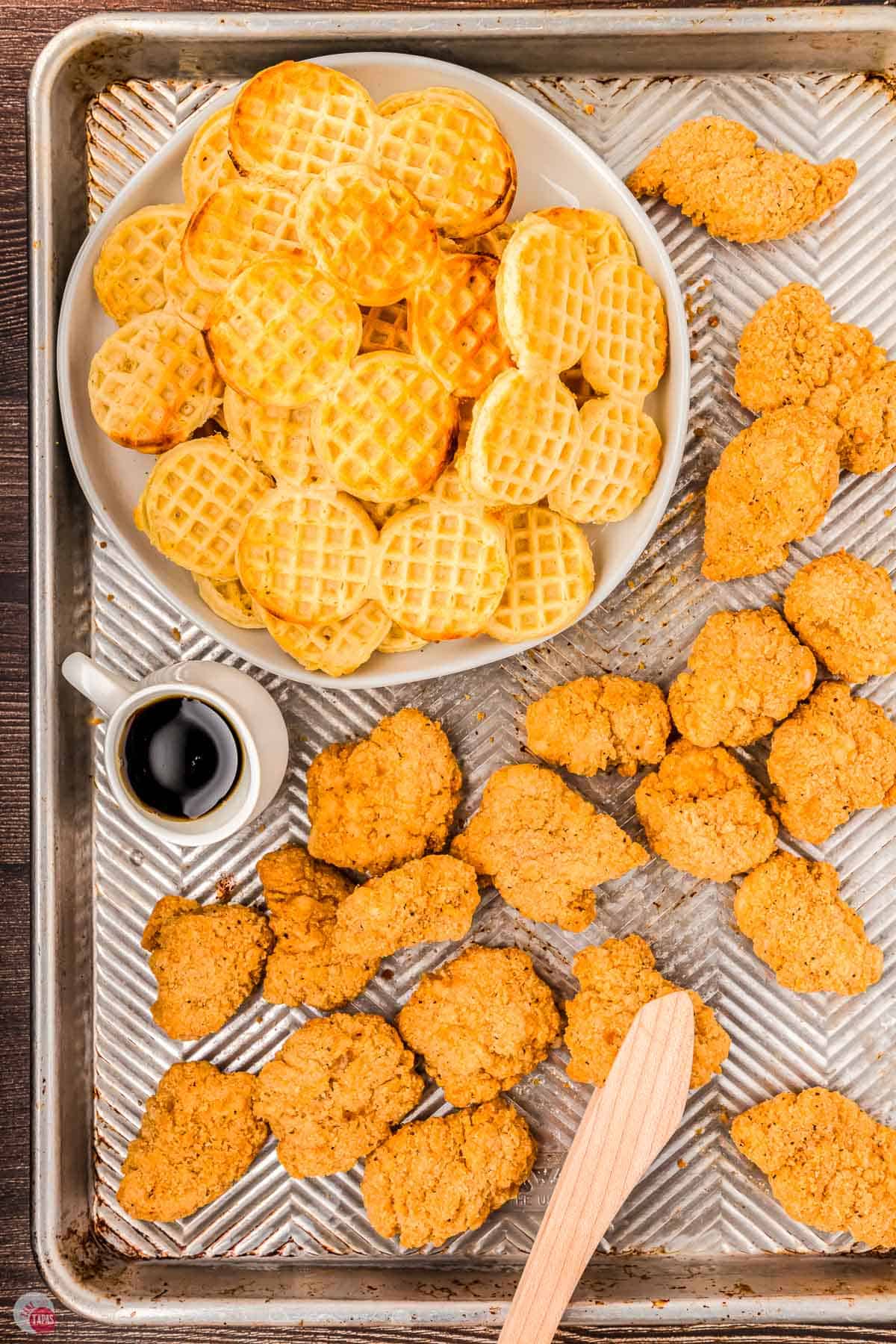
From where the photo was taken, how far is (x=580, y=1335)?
1.91 meters

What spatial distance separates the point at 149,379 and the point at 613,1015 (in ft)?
4.35

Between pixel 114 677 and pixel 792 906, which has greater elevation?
pixel 792 906

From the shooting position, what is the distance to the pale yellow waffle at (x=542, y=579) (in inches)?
67.1

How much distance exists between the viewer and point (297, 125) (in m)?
1.60

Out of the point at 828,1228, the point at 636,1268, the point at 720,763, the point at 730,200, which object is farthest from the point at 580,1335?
the point at 730,200

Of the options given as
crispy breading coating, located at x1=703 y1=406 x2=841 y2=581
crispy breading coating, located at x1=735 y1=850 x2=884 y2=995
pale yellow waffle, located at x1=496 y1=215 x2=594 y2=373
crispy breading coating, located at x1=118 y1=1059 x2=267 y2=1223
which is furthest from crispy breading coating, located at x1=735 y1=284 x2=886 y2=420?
crispy breading coating, located at x1=118 y1=1059 x2=267 y2=1223

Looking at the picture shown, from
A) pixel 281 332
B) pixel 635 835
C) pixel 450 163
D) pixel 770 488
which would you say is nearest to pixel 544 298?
pixel 450 163

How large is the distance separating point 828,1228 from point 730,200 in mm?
1816

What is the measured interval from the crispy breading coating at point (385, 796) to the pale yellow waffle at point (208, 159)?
3.05 ft

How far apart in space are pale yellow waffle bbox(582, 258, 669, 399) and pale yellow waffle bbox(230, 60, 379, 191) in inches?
17.1

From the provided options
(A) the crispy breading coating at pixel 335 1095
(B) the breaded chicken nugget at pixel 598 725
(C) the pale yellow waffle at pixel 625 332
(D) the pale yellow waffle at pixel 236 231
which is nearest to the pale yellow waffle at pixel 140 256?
(D) the pale yellow waffle at pixel 236 231

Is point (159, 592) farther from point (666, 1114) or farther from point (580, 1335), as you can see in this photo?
point (580, 1335)

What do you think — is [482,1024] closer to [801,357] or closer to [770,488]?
[770,488]

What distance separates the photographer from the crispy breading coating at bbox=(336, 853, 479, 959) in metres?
1.79
